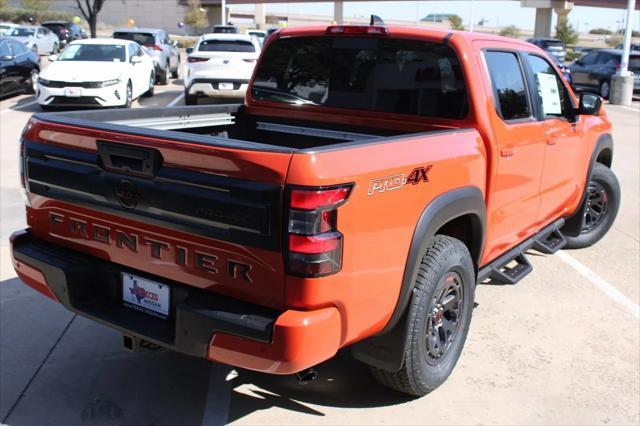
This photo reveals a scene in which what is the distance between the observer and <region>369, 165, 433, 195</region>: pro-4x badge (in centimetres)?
279

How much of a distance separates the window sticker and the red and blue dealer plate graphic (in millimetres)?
3119

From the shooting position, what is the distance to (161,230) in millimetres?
2885

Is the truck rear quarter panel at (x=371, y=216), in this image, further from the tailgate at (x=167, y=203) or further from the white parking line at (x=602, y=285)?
the white parking line at (x=602, y=285)

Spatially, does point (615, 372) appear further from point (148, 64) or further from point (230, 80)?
point (148, 64)

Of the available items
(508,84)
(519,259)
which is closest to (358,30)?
(508,84)

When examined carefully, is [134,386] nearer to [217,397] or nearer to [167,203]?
[217,397]

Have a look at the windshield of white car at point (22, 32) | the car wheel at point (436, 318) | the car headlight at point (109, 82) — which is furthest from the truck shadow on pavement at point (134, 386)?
the windshield of white car at point (22, 32)

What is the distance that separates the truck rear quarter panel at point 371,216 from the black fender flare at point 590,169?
303cm

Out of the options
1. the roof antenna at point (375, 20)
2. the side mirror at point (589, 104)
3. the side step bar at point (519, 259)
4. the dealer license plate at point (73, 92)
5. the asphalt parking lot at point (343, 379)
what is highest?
the roof antenna at point (375, 20)

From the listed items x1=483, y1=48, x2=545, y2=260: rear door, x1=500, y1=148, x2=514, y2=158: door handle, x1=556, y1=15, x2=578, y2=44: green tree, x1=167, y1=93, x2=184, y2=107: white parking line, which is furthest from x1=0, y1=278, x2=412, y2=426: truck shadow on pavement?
x1=556, y1=15, x2=578, y2=44: green tree

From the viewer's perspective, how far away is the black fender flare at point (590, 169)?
5.80 metres

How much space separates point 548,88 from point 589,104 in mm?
565

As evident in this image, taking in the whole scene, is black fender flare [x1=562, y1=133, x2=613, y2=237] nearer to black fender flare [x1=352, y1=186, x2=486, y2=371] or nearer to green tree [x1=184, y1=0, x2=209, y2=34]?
black fender flare [x1=352, y1=186, x2=486, y2=371]

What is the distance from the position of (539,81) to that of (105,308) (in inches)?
134
